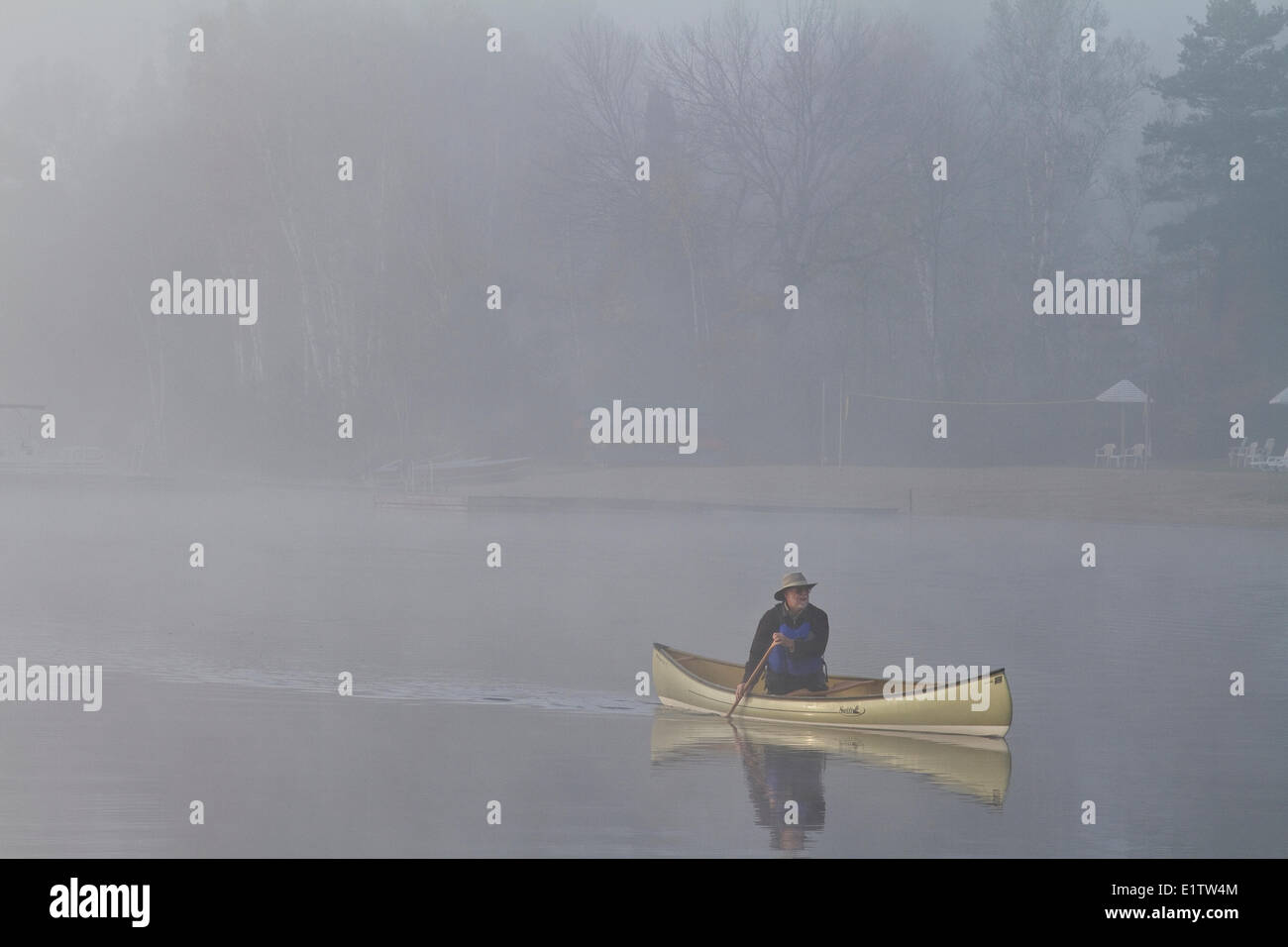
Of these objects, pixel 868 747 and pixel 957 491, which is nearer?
pixel 868 747

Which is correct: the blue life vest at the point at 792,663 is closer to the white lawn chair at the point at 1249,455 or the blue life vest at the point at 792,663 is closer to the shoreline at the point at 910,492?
the shoreline at the point at 910,492

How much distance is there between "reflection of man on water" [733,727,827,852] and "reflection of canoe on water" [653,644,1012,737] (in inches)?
14.4

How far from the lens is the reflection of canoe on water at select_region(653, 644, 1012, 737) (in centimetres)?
1756

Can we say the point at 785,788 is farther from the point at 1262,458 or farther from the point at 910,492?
the point at 1262,458

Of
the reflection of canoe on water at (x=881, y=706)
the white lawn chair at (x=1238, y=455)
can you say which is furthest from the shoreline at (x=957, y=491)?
the reflection of canoe on water at (x=881, y=706)

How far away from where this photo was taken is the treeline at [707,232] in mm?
→ 63500

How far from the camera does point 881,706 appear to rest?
1772cm

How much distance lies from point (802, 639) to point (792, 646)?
0.13 m

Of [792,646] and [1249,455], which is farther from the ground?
[1249,455]

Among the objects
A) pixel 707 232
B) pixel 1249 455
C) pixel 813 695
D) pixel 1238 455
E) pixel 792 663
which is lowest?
pixel 813 695

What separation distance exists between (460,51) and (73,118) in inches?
1018

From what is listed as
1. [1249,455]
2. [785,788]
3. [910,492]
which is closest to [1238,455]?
[1249,455]
